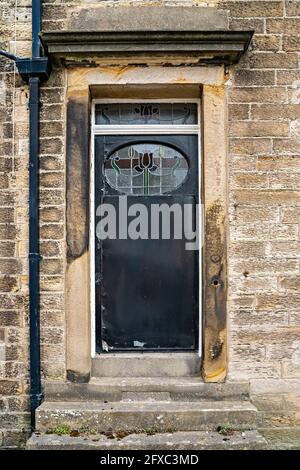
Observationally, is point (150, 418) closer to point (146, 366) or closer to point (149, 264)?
point (146, 366)

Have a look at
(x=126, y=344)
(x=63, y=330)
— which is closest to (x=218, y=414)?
(x=126, y=344)

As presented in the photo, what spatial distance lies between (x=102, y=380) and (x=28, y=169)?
2.03 meters

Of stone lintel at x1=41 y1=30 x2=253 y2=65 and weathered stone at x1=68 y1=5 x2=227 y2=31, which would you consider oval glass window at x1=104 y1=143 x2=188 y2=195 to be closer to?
stone lintel at x1=41 y1=30 x2=253 y2=65

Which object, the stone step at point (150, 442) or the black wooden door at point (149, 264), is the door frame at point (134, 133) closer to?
the black wooden door at point (149, 264)

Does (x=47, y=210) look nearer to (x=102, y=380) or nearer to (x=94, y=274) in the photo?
(x=94, y=274)

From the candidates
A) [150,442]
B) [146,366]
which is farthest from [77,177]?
[150,442]

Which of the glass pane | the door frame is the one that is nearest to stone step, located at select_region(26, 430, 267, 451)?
the door frame

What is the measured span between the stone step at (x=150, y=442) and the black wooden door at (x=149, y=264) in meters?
0.83

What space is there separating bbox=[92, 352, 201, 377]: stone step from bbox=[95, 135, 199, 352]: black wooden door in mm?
120

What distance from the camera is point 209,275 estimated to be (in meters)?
4.52

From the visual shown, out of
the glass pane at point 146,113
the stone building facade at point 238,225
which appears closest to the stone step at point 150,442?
the stone building facade at point 238,225

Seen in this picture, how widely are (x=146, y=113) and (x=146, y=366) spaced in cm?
238

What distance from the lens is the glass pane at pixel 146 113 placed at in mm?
4777

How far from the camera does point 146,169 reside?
4730 mm
